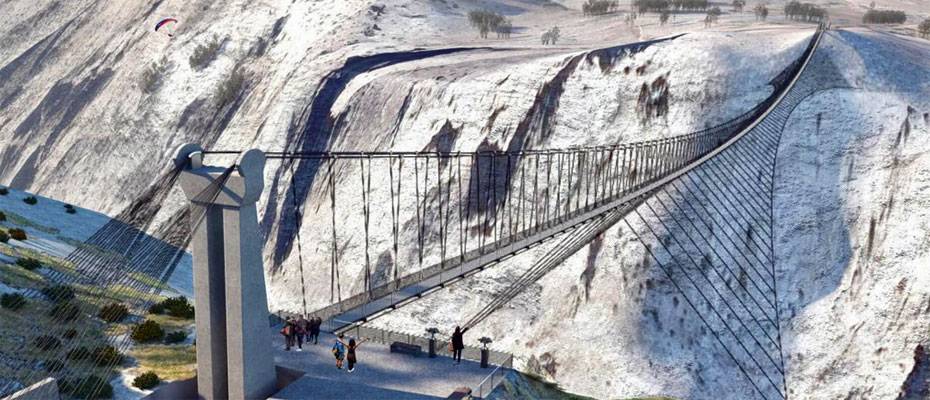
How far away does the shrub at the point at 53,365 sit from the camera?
86.5 ft

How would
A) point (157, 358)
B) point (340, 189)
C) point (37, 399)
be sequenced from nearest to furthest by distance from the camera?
point (37, 399) < point (157, 358) < point (340, 189)

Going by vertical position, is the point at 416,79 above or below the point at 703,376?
above

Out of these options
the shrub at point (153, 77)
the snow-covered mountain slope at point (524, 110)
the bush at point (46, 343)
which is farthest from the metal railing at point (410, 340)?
the shrub at point (153, 77)

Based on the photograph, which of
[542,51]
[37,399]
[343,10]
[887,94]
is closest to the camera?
[37,399]

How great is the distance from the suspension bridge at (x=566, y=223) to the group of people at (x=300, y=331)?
2.99 ft

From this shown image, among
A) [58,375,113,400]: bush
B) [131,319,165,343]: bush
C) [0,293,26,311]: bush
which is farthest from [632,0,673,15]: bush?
[58,375,113,400]: bush

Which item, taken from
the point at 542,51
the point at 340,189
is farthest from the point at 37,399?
the point at 542,51

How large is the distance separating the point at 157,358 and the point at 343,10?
59.3 meters

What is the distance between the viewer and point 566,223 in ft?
115

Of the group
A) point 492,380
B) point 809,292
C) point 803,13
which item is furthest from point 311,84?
point 803,13

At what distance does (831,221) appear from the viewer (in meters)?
45.7

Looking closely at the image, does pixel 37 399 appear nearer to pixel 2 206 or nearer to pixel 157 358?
pixel 157 358

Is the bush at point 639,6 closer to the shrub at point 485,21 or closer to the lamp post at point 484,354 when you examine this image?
the shrub at point 485,21

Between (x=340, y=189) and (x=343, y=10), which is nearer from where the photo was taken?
(x=340, y=189)
